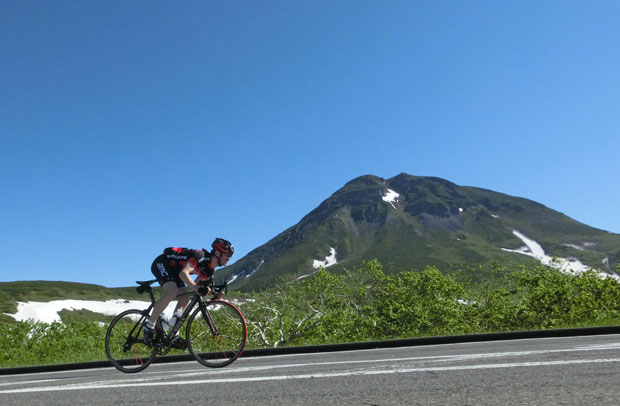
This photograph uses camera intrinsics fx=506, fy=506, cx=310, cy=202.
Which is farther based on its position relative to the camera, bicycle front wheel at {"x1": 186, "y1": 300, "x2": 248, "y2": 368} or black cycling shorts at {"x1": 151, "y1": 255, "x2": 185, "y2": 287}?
bicycle front wheel at {"x1": 186, "y1": 300, "x2": 248, "y2": 368}

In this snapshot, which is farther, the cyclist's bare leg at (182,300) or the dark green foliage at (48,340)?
the dark green foliage at (48,340)

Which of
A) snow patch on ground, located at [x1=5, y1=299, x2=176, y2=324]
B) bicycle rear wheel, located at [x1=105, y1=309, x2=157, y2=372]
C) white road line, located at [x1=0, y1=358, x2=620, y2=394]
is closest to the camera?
white road line, located at [x1=0, y1=358, x2=620, y2=394]

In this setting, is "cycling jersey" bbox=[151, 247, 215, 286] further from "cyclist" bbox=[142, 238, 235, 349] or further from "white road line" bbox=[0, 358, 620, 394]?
"white road line" bbox=[0, 358, 620, 394]

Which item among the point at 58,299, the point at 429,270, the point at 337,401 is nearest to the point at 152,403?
the point at 337,401

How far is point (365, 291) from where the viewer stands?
111 feet

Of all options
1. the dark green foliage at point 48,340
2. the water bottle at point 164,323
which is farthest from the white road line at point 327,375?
the dark green foliage at point 48,340

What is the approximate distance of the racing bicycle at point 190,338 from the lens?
7605 millimetres

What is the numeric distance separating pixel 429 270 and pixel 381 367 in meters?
29.3

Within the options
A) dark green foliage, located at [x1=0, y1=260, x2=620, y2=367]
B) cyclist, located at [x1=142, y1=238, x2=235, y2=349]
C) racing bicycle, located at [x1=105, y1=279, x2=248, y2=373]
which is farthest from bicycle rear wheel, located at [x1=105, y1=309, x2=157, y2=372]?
dark green foliage, located at [x1=0, y1=260, x2=620, y2=367]

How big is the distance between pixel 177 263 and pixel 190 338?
1199 millimetres

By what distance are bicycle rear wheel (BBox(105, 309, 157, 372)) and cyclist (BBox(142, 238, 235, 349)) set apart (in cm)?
30

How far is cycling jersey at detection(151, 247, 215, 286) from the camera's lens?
291 inches

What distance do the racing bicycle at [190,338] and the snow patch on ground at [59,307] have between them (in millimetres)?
108760

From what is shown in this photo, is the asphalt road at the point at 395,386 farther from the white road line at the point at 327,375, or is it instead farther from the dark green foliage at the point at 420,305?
the dark green foliage at the point at 420,305
